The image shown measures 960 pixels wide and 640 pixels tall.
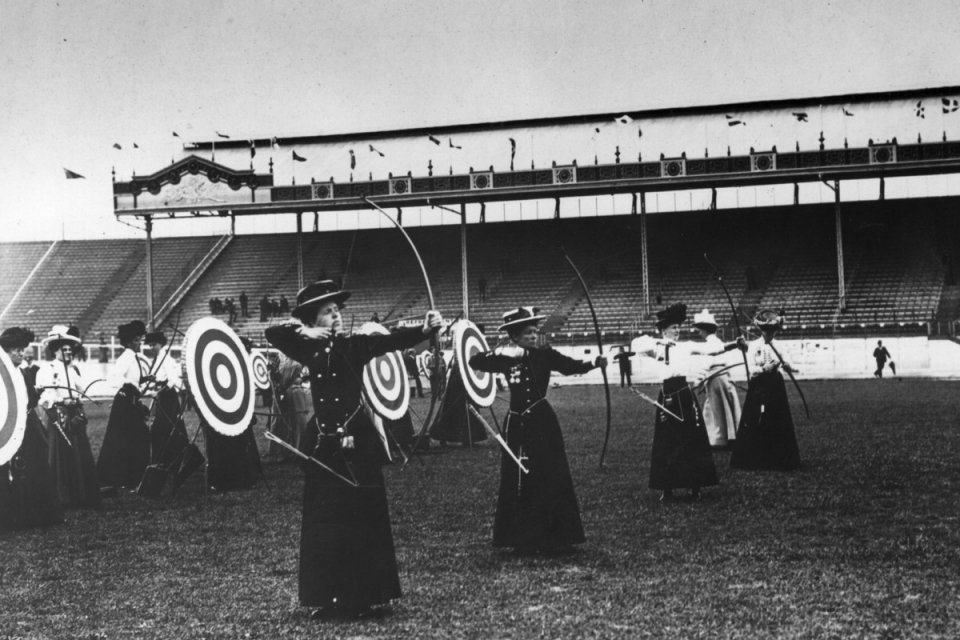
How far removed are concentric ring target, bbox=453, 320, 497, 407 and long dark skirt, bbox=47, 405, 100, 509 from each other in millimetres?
3751

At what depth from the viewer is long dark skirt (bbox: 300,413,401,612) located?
5.29m

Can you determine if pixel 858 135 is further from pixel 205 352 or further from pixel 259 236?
pixel 205 352

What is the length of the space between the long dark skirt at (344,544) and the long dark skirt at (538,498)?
1.62m

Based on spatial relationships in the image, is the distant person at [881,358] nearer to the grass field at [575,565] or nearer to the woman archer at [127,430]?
the grass field at [575,565]

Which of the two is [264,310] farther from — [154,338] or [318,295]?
[318,295]

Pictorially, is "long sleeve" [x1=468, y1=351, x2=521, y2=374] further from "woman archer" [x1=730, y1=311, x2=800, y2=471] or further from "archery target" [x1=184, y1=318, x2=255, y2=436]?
"woman archer" [x1=730, y1=311, x2=800, y2=471]

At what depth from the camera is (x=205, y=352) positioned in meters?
8.65

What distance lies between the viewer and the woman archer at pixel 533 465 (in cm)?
682

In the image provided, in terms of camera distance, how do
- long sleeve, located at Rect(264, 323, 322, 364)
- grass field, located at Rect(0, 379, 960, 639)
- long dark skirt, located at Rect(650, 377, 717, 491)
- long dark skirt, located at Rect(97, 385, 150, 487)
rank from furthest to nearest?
long dark skirt, located at Rect(97, 385, 150, 487)
long dark skirt, located at Rect(650, 377, 717, 491)
long sleeve, located at Rect(264, 323, 322, 364)
grass field, located at Rect(0, 379, 960, 639)

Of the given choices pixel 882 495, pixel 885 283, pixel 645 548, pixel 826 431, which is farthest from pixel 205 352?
pixel 885 283

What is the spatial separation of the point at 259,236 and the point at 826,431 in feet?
116

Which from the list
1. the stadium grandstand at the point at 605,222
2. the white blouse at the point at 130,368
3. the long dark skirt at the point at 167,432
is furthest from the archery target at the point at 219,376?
the stadium grandstand at the point at 605,222

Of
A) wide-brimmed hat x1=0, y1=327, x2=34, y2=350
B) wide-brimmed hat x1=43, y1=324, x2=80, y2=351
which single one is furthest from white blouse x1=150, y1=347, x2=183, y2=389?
wide-brimmed hat x1=0, y1=327, x2=34, y2=350

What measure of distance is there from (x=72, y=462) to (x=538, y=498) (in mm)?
5204
